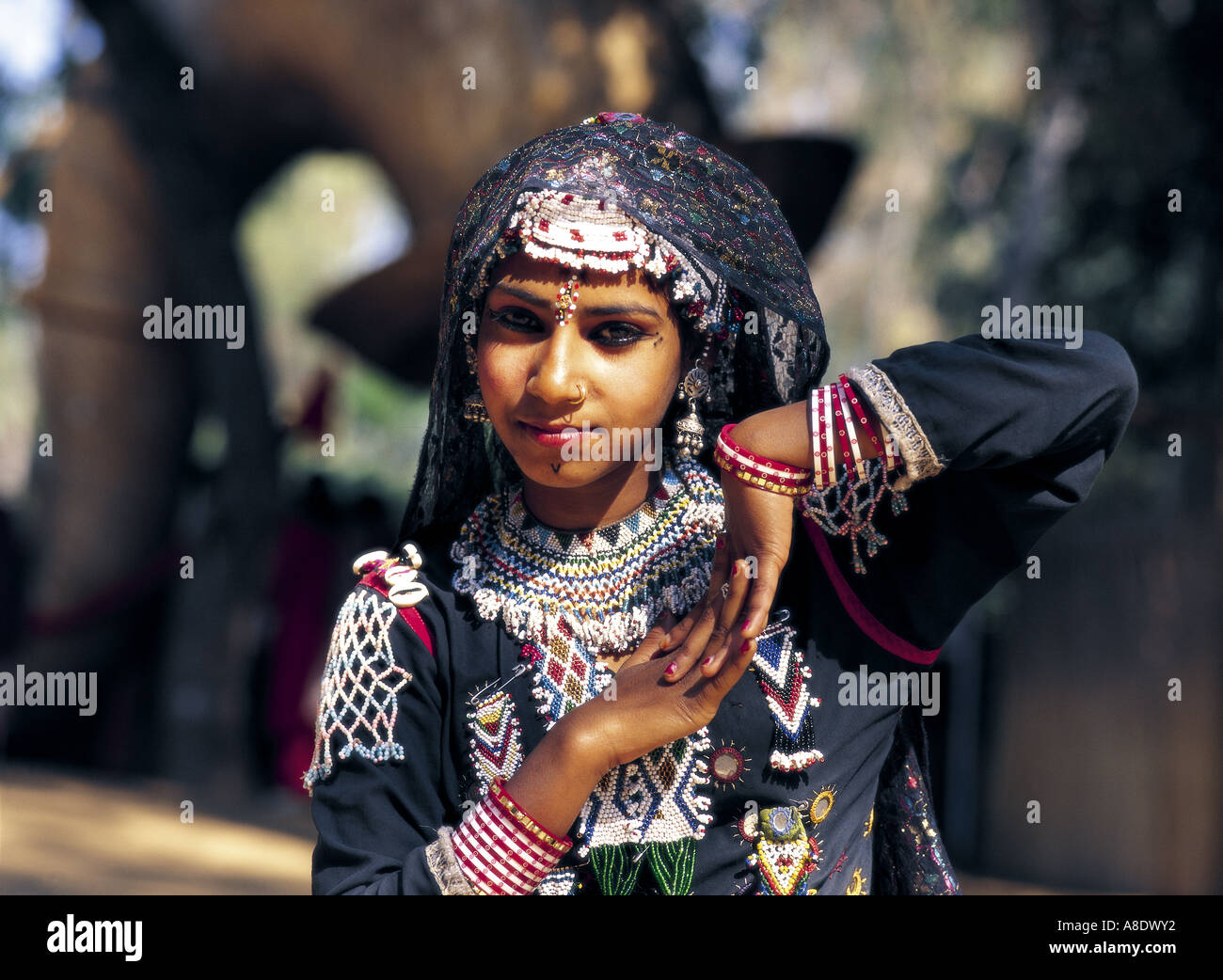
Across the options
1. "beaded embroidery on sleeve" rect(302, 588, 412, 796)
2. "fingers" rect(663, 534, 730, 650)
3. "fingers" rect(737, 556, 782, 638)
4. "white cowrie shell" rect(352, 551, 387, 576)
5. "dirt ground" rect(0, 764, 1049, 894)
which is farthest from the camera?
"dirt ground" rect(0, 764, 1049, 894)

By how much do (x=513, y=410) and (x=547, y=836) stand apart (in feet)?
2.03

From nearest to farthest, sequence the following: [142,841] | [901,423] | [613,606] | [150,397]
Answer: [901,423]
[613,606]
[142,841]
[150,397]

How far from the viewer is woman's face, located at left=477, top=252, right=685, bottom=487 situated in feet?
6.34

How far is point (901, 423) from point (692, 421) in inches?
20.6

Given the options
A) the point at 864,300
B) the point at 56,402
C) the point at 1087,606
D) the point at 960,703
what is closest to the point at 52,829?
the point at 56,402

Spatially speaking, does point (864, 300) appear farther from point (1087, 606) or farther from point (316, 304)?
point (316, 304)

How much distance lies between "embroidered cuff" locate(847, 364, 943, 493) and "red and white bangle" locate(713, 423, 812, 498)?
0.43ft

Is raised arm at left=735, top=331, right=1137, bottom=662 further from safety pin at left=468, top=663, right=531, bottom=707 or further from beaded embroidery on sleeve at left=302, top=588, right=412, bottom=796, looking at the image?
beaded embroidery on sleeve at left=302, top=588, right=412, bottom=796

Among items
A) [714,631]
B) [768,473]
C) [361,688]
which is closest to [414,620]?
[361,688]

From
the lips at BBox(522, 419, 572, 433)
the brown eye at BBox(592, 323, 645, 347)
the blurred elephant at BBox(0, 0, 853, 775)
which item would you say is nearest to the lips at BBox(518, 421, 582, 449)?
the lips at BBox(522, 419, 572, 433)

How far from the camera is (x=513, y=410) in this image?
1.96m

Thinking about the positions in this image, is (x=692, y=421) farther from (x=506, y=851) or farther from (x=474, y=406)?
(x=506, y=851)

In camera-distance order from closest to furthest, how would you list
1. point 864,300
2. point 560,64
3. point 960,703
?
1. point 560,64
2. point 960,703
3. point 864,300

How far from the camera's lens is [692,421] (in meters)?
2.17
